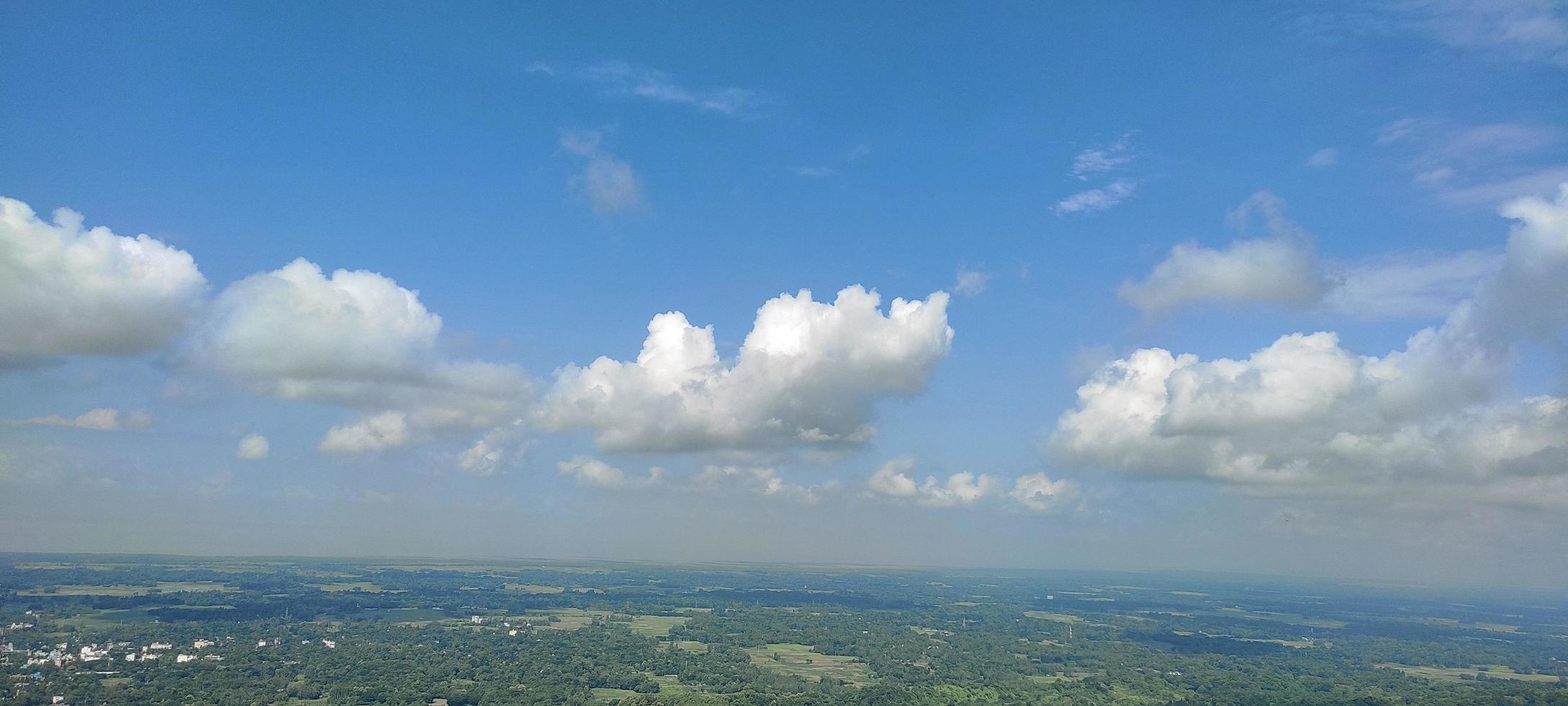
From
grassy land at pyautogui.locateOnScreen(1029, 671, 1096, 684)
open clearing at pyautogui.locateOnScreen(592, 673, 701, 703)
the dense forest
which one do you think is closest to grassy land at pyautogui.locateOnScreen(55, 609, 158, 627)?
the dense forest

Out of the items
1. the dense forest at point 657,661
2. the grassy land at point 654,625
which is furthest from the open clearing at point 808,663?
the grassy land at point 654,625

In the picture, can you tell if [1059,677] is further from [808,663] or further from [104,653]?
[104,653]

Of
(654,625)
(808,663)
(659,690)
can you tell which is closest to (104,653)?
(659,690)

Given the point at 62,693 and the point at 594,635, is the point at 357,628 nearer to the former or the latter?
the point at 594,635

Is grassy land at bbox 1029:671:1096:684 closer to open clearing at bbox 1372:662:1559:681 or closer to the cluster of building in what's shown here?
open clearing at bbox 1372:662:1559:681

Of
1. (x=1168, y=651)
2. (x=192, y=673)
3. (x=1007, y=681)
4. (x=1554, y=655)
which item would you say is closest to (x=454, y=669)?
(x=192, y=673)

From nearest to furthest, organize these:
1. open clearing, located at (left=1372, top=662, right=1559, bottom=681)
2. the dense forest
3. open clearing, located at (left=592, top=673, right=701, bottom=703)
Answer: the dense forest
open clearing, located at (left=592, top=673, right=701, bottom=703)
open clearing, located at (left=1372, top=662, right=1559, bottom=681)

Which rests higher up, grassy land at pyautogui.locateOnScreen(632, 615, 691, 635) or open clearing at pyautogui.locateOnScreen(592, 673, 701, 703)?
open clearing at pyautogui.locateOnScreen(592, 673, 701, 703)
